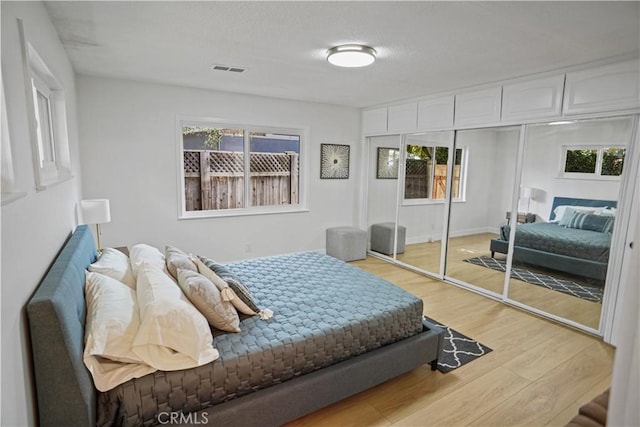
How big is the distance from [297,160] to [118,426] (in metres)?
4.03

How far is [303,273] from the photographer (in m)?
2.95

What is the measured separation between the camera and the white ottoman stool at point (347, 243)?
5.07 meters

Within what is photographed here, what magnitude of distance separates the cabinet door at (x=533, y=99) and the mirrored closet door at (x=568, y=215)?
152mm

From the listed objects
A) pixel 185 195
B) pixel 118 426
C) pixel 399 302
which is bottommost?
pixel 118 426

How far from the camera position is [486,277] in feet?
13.5

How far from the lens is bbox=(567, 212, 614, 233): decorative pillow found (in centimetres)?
293

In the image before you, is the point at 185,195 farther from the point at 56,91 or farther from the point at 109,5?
the point at 109,5

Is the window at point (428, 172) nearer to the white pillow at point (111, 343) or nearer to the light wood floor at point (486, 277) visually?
the light wood floor at point (486, 277)

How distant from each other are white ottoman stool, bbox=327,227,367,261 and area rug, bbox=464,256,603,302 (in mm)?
1597

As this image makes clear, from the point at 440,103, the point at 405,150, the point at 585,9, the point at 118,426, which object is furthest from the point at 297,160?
the point at 118,426

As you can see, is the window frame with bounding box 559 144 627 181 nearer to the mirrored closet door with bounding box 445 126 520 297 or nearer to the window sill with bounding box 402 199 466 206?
the mirrored closet door with bounding box 445 126 520 297

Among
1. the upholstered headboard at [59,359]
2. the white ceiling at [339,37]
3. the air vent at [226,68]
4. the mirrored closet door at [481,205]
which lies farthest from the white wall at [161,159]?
the upholstered headboard at [59,359]

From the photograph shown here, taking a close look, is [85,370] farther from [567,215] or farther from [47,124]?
[567,215]

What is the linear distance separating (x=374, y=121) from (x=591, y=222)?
3.07m
